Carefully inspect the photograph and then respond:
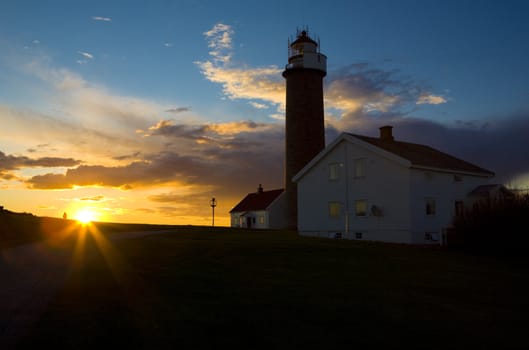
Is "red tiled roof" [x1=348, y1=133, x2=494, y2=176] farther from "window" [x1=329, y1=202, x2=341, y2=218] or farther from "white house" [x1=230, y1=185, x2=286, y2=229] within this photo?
"white house" [x1=230, y1=185, x2=286, y2=229]

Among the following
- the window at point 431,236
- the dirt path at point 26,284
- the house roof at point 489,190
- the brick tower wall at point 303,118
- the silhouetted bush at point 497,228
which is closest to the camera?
the dirt path at point 26,284

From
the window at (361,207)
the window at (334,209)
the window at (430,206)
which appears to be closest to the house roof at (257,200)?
the window at (334,209)

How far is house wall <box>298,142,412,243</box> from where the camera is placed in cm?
2988

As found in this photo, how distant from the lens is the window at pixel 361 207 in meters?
32.0

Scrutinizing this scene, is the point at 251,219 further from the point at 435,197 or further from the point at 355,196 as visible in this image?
the point at 435,197

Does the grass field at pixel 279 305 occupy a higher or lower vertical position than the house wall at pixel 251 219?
lower

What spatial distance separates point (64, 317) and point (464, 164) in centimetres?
3268

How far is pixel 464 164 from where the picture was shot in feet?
117

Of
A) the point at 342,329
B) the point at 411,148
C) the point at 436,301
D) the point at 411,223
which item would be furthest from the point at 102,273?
the point at 411,148

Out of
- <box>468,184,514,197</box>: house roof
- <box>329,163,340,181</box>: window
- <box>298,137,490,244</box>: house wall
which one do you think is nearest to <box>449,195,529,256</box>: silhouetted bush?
<box>298,137,490,244</box>: house wall

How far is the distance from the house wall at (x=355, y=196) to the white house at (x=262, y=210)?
1771 cm

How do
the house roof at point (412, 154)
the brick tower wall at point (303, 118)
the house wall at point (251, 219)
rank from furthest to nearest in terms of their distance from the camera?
the house wall at point (251, 219) → the brick tower wall at point (303, 118) → the house roof at point (412, 154)

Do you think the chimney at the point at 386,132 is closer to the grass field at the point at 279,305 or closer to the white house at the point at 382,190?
the white house at the point at 382,190

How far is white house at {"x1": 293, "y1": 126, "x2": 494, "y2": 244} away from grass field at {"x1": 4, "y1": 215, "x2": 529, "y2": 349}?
40.4ft
